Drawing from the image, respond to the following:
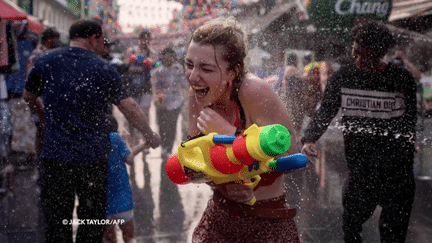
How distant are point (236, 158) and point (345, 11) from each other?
4.78m

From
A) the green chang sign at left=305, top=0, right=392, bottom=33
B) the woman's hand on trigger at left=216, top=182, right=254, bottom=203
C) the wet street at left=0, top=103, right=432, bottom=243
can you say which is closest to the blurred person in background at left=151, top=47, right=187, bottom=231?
the wet street at left=0, top=103, right=432, bottom=243

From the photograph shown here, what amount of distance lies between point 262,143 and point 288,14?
777 centimetres

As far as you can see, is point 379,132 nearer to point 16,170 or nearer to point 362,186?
point 362,186

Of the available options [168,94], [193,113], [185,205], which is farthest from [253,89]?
[168,94]

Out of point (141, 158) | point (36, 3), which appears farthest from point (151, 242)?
point (36, 3)

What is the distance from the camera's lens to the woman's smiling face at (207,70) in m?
1.74

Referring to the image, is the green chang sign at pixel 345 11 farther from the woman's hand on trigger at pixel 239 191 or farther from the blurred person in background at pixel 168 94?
the woman's hand on trigger at pixel 239 191

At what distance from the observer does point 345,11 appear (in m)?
5.82

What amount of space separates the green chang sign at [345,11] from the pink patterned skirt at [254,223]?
13.9ft

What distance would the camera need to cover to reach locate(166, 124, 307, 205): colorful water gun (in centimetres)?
137

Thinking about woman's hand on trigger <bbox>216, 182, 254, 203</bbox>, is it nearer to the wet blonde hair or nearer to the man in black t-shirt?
the wet blonde hair

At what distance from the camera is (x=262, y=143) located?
135 centimetres

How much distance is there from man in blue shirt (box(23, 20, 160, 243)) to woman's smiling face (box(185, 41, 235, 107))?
131 cm

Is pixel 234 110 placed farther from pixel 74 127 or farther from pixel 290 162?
pixel 74 127
